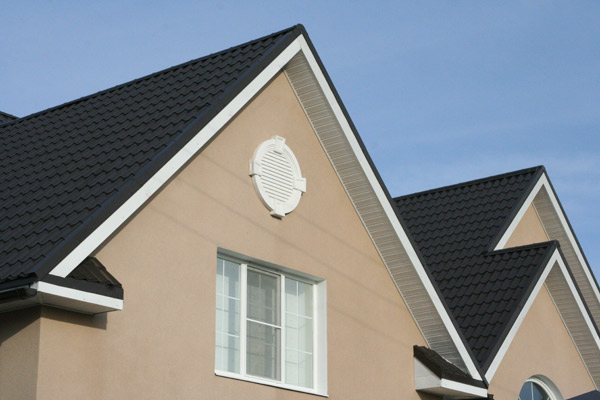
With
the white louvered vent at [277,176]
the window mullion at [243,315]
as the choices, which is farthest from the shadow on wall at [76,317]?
the white louvered vent at [277,176]

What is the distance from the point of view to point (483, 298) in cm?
1884

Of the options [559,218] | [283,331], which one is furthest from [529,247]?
[283,331]

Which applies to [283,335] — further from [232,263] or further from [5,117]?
[5,117]

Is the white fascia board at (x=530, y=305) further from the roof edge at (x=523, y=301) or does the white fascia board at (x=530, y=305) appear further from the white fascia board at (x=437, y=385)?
the white fascia board at (x=437, y=385)

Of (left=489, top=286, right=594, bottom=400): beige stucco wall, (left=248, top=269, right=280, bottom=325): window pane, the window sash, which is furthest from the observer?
(left=489, top=286, right=594, bottom=400): beige stucco wall

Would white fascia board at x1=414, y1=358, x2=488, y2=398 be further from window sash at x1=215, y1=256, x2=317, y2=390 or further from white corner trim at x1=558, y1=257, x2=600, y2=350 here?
white corner trim at x1=558, y1=257, x2=600, y2=350

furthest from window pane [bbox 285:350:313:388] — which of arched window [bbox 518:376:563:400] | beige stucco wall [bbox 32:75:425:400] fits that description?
arched window [bbox 518:376:563:400]

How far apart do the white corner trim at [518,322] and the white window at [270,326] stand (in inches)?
129

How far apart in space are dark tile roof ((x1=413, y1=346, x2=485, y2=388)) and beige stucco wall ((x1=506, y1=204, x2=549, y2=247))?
5.27 meters

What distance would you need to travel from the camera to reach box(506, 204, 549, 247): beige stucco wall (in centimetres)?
2200

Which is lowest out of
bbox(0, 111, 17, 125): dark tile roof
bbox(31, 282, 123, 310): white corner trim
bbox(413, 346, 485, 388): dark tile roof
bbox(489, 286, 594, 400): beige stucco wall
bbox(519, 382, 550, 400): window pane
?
bbox(31, 282, 123, 310): white corner trim

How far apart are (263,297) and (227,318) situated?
0.80m

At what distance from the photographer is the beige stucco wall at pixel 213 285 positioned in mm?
12031

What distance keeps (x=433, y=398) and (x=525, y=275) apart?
10.2 feet
